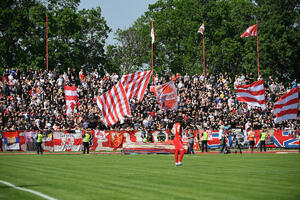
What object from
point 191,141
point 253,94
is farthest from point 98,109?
point 253,94

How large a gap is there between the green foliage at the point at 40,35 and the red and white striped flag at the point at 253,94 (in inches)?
1378

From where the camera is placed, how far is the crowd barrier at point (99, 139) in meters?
40.2

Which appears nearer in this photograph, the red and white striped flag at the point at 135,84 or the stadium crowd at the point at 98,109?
the red and white striped flag at the point at 135,84

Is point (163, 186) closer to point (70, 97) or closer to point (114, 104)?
point (114, 104)

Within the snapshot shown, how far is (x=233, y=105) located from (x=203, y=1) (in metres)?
33.2

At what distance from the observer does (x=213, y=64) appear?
70750 mm

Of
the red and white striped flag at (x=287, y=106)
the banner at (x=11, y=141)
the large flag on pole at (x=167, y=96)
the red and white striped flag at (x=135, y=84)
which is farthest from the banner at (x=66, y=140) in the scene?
the red and white striped flag at (x=287, y=106)

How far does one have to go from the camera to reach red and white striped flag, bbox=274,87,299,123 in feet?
106

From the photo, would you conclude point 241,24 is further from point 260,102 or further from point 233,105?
point 260,102

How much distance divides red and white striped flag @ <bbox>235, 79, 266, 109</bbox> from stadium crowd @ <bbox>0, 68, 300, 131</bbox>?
5740 millimetres

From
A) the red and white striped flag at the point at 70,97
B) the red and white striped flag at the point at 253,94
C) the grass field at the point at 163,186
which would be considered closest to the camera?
the grass field at the point at 163,186

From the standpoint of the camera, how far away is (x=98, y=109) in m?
43.0

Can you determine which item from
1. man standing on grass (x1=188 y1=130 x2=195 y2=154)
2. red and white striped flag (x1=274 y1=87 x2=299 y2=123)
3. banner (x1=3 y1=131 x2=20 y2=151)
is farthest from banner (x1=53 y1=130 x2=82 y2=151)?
red and white striped flag (x1=274 y1=87 x2=299 y2=123)

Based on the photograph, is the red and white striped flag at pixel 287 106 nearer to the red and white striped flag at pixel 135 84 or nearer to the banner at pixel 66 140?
the red and white striped flag at pixel 135 84
